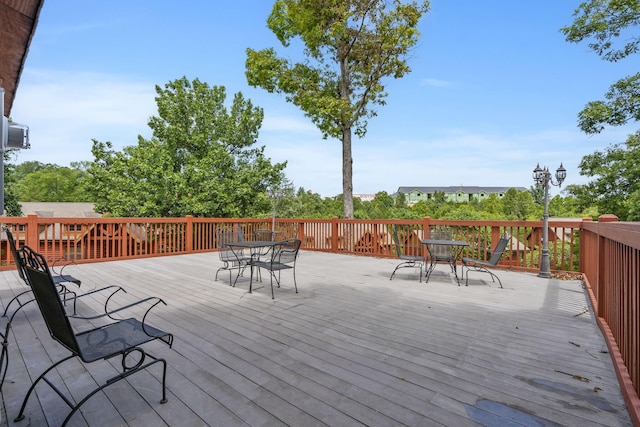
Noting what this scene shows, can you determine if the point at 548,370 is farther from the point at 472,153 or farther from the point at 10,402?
the point at 472,153

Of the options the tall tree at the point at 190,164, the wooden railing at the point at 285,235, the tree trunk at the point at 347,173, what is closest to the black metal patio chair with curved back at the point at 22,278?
the wooden railing at the point at 285,235

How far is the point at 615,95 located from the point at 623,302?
1394cm

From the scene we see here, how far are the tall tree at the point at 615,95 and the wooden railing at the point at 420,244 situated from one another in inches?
254

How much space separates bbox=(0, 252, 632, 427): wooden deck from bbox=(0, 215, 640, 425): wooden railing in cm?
32

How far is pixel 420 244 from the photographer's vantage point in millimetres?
7613

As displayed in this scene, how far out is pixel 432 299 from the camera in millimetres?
4227

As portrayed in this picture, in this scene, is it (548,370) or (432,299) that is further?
(432,299)

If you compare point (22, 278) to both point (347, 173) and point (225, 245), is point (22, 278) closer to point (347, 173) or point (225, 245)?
point (225, 245)

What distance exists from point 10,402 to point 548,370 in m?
3.45

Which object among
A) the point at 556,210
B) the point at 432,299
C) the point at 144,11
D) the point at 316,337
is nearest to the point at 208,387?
the point at 316,337

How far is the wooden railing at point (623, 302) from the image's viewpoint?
1743 millimetres

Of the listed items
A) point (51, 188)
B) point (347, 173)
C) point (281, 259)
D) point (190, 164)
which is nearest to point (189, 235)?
point (281, 259)

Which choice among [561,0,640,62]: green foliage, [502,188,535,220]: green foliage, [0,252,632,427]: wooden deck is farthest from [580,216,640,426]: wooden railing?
[502,188,535,220]: green foliage

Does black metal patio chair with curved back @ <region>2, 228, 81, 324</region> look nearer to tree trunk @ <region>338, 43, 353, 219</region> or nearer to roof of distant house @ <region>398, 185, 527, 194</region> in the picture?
tree trunk @ <region>338, 43, 353, 219</region>
